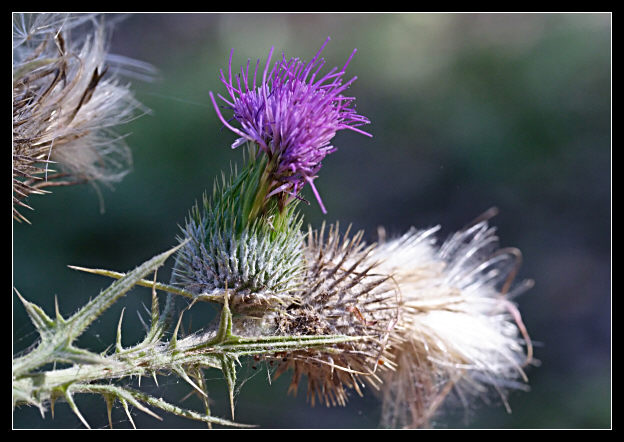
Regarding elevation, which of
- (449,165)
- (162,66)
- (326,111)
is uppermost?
(162,66)

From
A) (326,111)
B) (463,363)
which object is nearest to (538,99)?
(463,363)

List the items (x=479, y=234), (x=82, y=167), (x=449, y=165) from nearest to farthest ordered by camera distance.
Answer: (x=82, y=167) → (x=479, y=234) → (x=449, y=165)

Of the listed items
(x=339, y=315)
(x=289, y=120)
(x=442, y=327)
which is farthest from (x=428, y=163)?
(x=289, y=120)

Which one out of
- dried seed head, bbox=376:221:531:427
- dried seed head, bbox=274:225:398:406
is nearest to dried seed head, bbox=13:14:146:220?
dried seed head, bbox=274:225:398:406

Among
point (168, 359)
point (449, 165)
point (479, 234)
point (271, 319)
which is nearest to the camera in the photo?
point (168, 359)

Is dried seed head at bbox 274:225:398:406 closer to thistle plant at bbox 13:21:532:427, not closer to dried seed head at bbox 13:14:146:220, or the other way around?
thistle plant at bbox 13:21:532:427

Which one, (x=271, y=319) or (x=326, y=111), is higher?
(x=326, y=111)

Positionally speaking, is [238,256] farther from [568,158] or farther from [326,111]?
[568,158]
